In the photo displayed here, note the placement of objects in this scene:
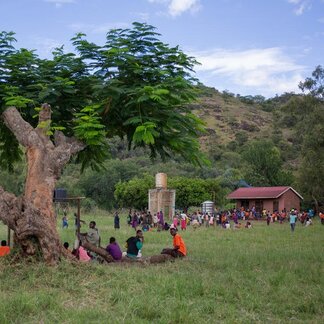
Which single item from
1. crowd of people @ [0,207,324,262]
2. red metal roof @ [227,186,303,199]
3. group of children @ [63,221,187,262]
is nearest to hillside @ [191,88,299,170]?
red metal roof @ [227,186,303,199]

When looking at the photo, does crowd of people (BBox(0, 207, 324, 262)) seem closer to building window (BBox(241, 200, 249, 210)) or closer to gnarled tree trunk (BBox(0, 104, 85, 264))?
gnarled tree trunk (BBox(0, 104, 85, 264))

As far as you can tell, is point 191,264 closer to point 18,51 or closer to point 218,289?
point 218,289

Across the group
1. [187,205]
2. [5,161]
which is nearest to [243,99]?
[187,205]

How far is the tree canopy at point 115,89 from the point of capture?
12555 mm

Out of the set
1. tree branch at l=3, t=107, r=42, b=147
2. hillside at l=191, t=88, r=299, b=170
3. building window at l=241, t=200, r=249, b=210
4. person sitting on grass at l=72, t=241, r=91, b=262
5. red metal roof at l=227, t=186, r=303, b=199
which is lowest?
person sitting on grass at l=72, t=241, r=91, b=262

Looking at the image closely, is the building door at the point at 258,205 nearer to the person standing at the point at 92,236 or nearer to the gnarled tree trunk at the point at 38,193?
the person standing at the point at 92,236

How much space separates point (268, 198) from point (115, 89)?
4313cm

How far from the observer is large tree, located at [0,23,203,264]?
12.2m

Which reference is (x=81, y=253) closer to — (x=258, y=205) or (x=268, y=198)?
(x=268, y=198)

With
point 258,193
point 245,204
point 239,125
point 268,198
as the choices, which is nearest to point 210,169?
point 245,204

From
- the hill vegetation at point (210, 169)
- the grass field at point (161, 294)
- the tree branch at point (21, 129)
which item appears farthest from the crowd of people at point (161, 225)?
the hill vegetation at point (210, 169)

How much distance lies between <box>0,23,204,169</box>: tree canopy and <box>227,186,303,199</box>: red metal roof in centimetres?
4069

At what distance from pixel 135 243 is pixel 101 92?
4337 mm

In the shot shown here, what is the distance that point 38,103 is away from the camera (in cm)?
1334
